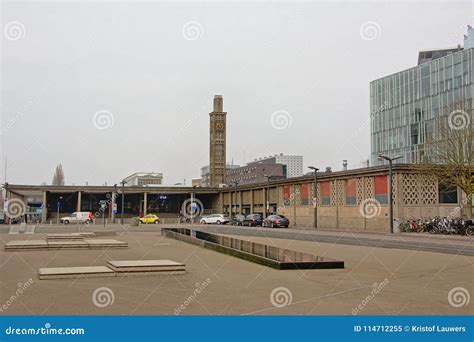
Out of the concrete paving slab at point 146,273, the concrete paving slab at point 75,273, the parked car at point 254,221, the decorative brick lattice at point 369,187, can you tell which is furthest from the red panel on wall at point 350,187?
the concrete paving slab at point 75,273

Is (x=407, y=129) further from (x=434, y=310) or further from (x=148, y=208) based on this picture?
(x=434, y=310)

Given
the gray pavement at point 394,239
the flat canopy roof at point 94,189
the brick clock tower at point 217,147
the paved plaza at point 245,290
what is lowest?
the paved plaza at point 245,290

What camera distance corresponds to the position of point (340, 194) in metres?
47.4

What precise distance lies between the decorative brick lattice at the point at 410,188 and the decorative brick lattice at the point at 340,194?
7.21 metres

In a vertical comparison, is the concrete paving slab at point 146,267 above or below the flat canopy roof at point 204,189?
below

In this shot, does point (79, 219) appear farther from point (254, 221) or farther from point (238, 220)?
point (254, 221)

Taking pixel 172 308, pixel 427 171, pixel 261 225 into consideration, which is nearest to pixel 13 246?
pixel 172 308

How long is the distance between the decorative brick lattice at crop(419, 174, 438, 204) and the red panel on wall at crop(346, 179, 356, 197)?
6.17 metres

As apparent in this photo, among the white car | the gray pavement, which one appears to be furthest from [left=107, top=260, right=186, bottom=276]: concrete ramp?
the white car

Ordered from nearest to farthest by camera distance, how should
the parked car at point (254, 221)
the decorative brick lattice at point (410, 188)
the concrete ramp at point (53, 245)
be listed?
the concrete ramp at point (53, 245) < the decorative brick lattice at point (410, 188) < the parked car at point (254, 221)

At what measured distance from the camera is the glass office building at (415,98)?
220ft

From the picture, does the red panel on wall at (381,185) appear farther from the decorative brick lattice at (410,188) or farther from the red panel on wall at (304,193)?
the red panel on wall at (304,193)

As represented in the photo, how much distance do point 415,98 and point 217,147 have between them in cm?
4063

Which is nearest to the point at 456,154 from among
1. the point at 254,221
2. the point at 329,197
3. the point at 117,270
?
the point at 329,197
